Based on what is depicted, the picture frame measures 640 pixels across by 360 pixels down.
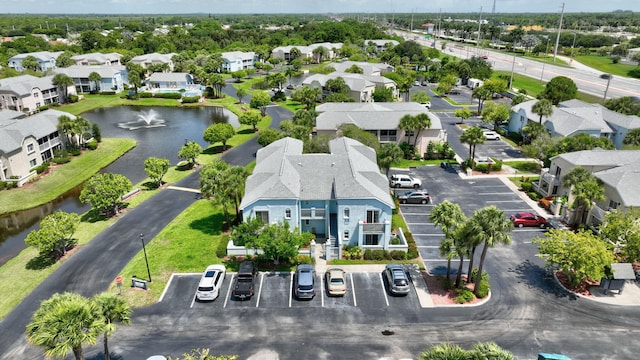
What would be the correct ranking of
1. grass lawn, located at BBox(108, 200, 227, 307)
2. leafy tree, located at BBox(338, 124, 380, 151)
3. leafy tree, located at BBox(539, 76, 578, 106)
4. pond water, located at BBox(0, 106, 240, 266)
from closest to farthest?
grass lawn, located at BBox(108, 200, 227, 307) → pond water, located at BBox(0, 106, 240, 266) → leafy tree, located at BBox(338, 124, 380, 151) → leafy tree, located at BBox(539, 76, 578, 106)

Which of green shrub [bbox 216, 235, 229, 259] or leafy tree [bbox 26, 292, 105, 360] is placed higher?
leafy tree [bbox 26, 292, 105, 360]

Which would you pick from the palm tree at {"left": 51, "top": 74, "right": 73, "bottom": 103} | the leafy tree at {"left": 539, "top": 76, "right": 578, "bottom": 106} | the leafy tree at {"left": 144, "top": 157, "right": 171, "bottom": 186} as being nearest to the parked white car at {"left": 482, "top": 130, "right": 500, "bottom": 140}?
the leafy tree at {"left": 539, "top": 76, "right": 578, "bottom": 106}

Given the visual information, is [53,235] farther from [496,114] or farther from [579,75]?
[579,75]

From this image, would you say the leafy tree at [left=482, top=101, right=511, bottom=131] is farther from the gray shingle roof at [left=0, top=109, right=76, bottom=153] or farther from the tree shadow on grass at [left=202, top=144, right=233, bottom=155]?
the gray shingle roof at [left=0, top=109, right=76, bottom=153]

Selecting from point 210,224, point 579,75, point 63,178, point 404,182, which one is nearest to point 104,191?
point 210,224

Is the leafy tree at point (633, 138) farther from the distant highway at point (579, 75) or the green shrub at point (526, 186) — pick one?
the distant highway at point (579, 75)

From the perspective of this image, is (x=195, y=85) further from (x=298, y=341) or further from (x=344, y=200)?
(x=298, y=341)
